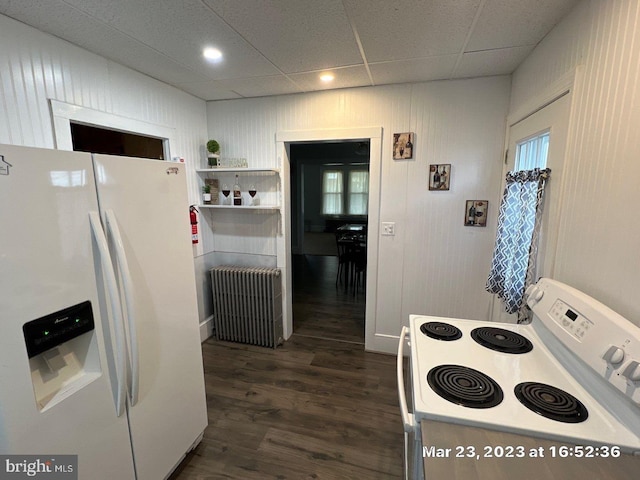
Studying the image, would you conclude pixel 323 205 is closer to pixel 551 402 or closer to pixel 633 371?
pixel 551 402

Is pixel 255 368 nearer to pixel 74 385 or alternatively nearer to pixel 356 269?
pixel 74 385

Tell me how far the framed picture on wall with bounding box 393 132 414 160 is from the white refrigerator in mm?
1761

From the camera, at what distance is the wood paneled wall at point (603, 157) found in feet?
3.42

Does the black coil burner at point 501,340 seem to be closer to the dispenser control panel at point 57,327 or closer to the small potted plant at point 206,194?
the dispenser control panel at point 57,327

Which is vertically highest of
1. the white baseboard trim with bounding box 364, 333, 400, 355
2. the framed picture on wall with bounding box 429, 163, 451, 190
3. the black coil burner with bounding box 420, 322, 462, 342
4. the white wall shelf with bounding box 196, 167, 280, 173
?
the white wall shelf with bounding box 196, 167, 280, 173

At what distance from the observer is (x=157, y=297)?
1456 millimetres

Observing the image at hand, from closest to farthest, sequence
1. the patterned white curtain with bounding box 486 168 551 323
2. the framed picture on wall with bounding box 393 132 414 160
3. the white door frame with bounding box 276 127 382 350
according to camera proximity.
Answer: the patterned white curtain with bounding box 486 168 551 323 → the framed picture on wall with bounding box 393 132 414 160 → the white door frame with bounding box 276 127 382 350

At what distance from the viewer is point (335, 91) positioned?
2.68 m

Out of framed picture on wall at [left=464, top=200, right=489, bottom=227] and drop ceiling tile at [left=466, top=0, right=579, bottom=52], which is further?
framed picture on wall at [left=464, top=200, right=489, bottom=227]

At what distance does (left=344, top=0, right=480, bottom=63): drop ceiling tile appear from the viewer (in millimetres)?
1445

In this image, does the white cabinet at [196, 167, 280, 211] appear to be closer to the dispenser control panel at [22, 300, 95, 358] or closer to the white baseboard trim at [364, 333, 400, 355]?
the white baseboard trim at [364, 333, 400, 355]

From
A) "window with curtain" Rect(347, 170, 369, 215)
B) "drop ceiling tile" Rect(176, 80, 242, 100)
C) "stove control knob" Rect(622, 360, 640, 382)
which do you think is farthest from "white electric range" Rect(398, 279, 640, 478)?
"window with curtain" Rect(347, 170, 369, 215)

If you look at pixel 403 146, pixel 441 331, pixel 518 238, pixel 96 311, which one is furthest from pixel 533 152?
pixel 96 311

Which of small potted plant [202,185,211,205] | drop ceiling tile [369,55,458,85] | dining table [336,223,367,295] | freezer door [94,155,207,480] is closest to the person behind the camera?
freezer door [94,155,207,480]
